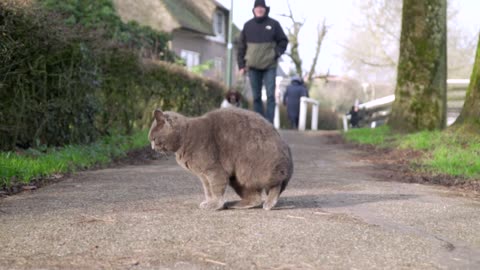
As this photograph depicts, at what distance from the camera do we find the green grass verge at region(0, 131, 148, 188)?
25.5 feet

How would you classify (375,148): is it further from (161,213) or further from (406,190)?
(161,213)

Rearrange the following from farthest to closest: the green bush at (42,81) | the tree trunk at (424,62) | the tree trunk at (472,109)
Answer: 1. the tree trunk at (424,62)
2. the tree trunk at (472,109)
3. the green bush at (42,81)

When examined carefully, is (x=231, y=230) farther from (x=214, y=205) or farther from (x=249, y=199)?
(x=249, y=199)

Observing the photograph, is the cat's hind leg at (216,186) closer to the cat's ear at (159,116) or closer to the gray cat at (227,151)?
the gray cat at (227,151)

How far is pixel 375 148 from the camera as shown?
1470 centimetres

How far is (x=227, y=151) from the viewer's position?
19.4 feet

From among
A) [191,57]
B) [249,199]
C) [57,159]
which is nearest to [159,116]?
[249,199]

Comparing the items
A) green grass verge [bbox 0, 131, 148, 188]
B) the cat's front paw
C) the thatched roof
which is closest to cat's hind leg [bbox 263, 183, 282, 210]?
the cat's front paw

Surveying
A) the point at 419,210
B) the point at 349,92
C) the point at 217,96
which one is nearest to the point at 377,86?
the point at 349,92

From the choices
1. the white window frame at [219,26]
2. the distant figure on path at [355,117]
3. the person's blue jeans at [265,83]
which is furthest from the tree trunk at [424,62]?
the white window frame at [219,26]

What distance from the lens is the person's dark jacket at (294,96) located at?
1035 inches

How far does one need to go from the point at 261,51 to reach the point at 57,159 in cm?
487

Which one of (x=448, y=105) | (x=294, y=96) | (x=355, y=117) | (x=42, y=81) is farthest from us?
(x=355, y=117)

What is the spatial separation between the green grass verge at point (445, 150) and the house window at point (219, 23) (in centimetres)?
3706
